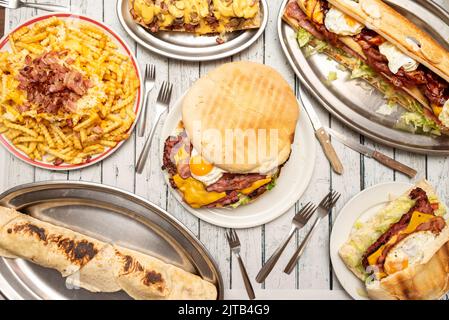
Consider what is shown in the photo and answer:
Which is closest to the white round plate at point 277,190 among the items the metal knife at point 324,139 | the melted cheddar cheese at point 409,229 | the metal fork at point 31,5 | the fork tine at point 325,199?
the metal knife at point 324,139

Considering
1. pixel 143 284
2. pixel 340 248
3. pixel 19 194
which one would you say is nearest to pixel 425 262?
pixel 340 248

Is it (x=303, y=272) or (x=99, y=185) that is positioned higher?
(x=99, y=185)

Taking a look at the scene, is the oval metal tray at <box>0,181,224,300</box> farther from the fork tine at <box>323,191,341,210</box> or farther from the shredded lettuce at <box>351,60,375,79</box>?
the shredded lettuce at <box>351,60,375,79</box>

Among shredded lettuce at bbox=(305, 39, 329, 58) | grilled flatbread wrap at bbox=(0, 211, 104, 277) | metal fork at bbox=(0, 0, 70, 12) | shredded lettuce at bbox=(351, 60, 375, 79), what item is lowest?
grilled flatbread wrap at bbox=(0, 211, 104, 277)

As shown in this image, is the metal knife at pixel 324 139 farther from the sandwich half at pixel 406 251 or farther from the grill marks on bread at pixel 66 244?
the grill marks on bread at pixel 66 244

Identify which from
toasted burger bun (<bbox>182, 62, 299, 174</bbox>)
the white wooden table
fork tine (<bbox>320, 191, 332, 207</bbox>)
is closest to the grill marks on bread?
the white wooden table

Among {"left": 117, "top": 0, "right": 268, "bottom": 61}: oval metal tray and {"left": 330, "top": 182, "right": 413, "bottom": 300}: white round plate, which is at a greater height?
{"left": 117, "top": 0, "right": 268, "bottom": 61}: oval metal tray
